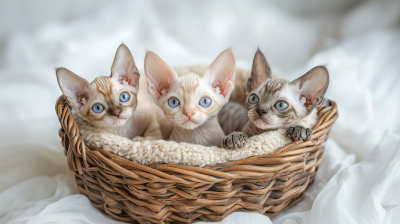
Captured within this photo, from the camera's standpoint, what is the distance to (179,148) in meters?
0.96

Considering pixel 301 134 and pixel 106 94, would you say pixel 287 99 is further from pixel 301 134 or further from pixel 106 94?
pixel 106 94

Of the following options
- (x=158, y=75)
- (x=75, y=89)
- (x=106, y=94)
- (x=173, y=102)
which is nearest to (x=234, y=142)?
(x=173, y=102)

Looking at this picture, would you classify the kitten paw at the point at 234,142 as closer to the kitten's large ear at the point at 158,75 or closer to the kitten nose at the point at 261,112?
the kitten nose at the point at 261,112

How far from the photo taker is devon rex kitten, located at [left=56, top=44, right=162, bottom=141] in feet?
3.48

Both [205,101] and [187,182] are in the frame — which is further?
[205,101]

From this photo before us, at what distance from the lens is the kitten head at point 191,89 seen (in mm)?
1037

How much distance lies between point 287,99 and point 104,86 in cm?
64

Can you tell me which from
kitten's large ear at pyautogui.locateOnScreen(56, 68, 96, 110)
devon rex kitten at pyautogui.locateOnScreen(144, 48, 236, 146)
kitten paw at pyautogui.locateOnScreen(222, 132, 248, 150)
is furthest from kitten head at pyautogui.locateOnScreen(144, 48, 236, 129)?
kitten's large ear at pyautogui.locateOnScreen(56, 68, 96, 110)

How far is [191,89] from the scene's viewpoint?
104 cm

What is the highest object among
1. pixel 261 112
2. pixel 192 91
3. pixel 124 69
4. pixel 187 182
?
pixel 124 69

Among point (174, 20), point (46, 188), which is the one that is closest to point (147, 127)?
point (46, 188)

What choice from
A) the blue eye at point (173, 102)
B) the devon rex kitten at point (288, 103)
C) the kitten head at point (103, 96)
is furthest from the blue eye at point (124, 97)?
the devon rex kitten at point (288, 103)

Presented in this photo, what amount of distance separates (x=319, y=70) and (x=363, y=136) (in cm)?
68

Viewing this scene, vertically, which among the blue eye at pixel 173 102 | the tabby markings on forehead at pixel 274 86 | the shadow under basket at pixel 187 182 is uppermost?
the blue eye at pixel 173 102
